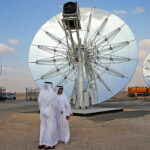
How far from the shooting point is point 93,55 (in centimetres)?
1816

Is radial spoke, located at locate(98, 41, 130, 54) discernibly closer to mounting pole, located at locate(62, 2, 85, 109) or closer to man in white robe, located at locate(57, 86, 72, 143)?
mounting pole, located at locate(62, 2, 85, 109)

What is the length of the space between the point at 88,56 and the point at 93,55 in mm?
412

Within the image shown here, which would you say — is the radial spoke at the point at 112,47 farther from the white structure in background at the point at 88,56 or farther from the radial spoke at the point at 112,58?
the radial spoke at the point at 112,58

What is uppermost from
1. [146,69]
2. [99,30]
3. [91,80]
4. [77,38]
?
[99,30]

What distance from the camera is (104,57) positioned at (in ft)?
60.0

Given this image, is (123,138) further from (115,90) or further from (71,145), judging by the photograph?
(115,90)

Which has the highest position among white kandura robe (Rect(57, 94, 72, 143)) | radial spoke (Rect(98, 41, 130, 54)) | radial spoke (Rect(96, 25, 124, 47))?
radial spoke (Rect(96, 25, 124, 47))

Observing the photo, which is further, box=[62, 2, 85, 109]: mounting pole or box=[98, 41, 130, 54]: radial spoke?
box=[98, 41, 130, 54]: radial spoke

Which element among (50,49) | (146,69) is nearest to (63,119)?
(50,49)

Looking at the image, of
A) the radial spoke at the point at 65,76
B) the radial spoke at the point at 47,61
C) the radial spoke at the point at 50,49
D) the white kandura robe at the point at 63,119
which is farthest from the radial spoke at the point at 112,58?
the white kandura robe at the point at 63,119

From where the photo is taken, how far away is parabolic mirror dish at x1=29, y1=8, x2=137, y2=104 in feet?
58.8

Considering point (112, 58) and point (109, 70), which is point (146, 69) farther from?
point (109, 70)

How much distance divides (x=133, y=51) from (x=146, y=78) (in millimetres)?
24173

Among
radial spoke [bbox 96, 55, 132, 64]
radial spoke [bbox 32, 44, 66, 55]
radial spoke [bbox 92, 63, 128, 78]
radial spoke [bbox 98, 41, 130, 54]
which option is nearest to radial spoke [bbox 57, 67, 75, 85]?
radial spoke [bbox 32, 44, 66, 55]
